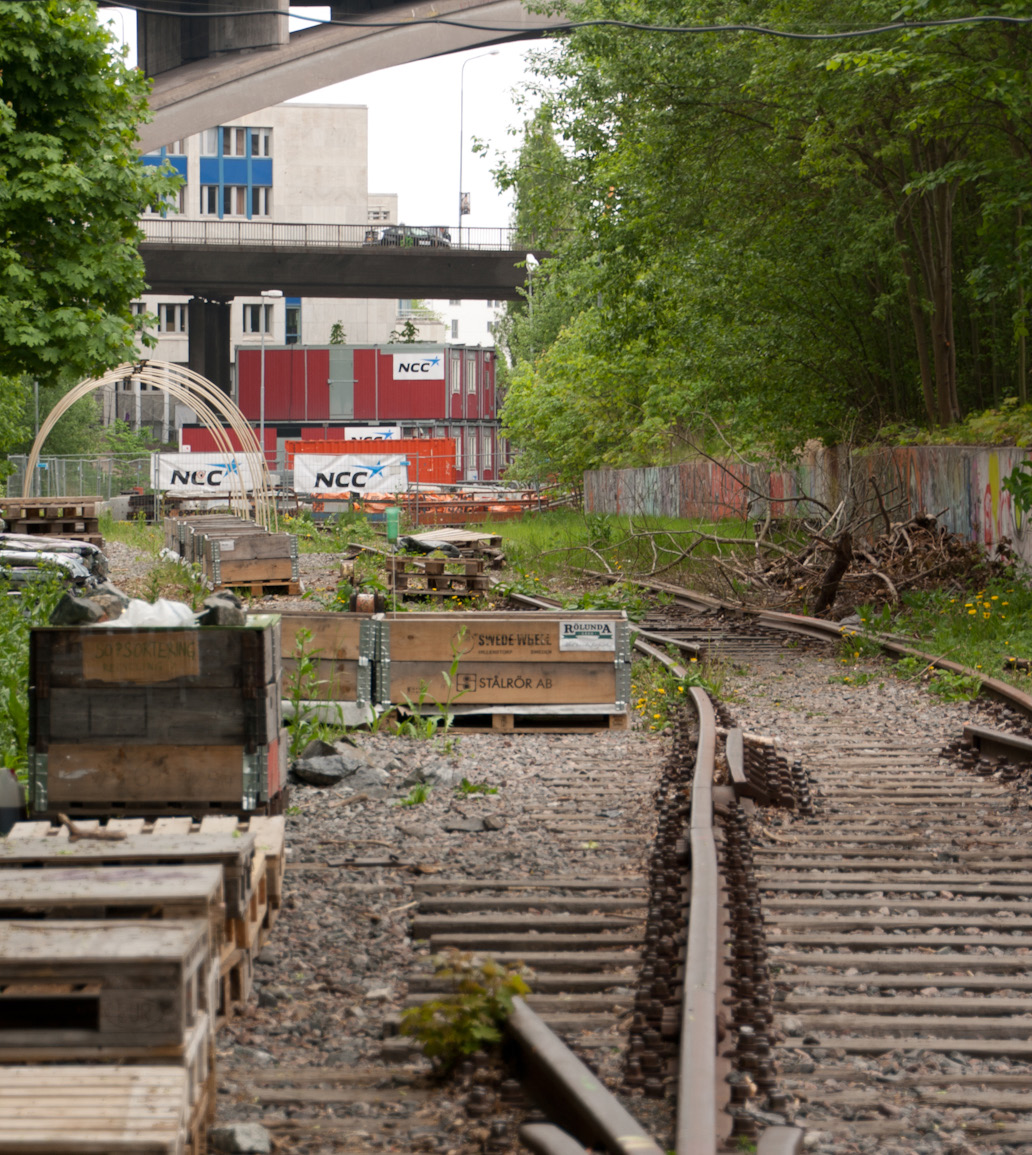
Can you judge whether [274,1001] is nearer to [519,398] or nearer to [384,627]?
[384,627]

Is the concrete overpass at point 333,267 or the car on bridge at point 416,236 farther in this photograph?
the car on bridge at point 416,236

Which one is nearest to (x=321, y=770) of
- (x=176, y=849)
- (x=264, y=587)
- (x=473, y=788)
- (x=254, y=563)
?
(x=473, y=788)

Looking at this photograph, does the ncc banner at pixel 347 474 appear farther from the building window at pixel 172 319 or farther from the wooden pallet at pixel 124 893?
the building window at pixel 172 319

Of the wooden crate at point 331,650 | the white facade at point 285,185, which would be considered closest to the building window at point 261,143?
the white facade at point 285,185

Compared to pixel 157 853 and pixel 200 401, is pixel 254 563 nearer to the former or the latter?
pixel 200 401

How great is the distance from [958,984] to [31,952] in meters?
3.37

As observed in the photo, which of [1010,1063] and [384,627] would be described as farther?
[384,627]

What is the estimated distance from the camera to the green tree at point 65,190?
1592 centimetres

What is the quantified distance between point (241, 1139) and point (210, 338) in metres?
61.2

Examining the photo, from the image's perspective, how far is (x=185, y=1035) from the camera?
11.2ft

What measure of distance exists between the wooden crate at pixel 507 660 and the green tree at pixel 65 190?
8.28 metres

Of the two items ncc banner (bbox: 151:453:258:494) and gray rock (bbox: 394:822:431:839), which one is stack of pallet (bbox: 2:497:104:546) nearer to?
ncc banner (bbox: 151:453:258:494)

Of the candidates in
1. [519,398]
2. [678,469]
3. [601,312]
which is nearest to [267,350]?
[519,398]

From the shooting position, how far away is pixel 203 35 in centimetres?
5238
